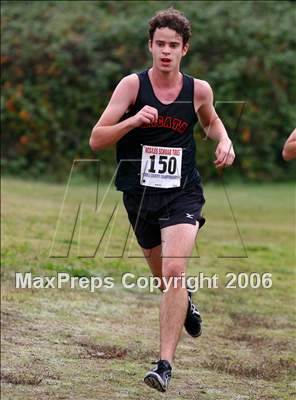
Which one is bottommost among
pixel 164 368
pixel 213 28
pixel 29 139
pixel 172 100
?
pixel 29 139

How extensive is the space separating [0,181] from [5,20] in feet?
13.5

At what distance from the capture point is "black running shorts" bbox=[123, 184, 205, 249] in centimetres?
698

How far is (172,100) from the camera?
7004 millimetres

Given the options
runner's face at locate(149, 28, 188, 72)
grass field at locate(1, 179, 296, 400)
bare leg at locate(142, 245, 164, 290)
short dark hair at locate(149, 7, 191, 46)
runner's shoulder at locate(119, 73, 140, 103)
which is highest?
short dark hair at locate(149, 7, 191, 46)

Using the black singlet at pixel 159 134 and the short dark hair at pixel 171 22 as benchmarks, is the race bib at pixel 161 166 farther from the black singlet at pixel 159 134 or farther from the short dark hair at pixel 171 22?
the short dark hair at pixel 171 22

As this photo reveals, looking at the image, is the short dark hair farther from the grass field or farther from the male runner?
the grass field

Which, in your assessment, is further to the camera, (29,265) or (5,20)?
(5,20)

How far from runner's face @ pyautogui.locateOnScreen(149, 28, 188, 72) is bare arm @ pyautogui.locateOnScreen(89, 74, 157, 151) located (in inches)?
7.9

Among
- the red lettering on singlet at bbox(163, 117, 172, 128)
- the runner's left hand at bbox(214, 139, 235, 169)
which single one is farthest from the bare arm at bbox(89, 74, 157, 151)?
the runner's left hand at bbox(214, 139, 235, 169)

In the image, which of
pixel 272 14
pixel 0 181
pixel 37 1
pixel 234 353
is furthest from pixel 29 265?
pixel 272 14

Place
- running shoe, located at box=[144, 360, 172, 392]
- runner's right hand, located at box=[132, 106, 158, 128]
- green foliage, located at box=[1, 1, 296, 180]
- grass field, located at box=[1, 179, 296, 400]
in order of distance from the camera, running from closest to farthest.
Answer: running shoe, located at box=[144, 360, 172, 392] < runner's right hand, located at box=[132, 106, 158, 128] < grass field, located at box=[1, 179, 296, 400] < green foliage, located at box=[1, 1, 296, 180]

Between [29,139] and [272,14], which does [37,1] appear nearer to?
[29,139]

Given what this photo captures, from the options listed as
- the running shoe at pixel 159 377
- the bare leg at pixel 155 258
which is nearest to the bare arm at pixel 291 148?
the bare leg at pixel 155 258

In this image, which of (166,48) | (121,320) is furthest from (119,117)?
(121,320)
